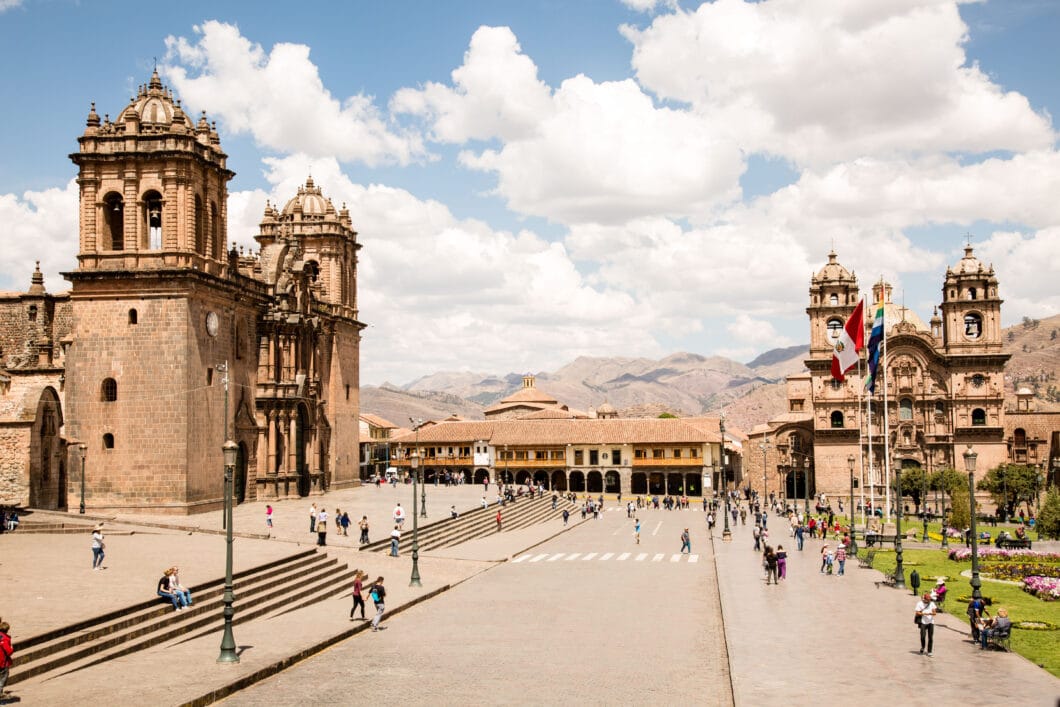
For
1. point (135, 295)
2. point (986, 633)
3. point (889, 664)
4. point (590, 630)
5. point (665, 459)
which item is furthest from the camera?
point (665, 459)

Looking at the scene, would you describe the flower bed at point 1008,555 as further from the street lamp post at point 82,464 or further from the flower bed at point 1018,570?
the street lamp post at point 82,464

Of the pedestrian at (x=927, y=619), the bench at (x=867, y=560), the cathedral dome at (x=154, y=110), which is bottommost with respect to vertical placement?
the bench at (x=867, y=560)

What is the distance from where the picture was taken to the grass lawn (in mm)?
22281

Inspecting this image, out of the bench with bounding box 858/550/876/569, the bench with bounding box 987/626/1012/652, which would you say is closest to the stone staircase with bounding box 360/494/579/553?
the bench with bounding box 858/550/876/569

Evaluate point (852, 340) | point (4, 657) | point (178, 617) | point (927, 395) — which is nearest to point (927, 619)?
point (178, 617)

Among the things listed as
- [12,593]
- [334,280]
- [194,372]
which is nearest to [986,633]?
[12,593]

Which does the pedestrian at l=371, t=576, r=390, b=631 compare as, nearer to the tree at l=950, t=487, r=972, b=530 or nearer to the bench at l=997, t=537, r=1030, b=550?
the bench at l=997, t=537, r=1030, b=550

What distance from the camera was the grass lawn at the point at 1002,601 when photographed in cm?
2228

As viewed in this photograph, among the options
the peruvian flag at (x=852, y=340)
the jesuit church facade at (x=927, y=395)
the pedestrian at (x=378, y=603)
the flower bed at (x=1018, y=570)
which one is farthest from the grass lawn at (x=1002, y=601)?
the jesuit church facade at (x=927, y=395)

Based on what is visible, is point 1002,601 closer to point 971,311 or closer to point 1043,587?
point 1043,587

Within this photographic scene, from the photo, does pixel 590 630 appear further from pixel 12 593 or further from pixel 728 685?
pixel 12 593

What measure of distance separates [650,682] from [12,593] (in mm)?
14198

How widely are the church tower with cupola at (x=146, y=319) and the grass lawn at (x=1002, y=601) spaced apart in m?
26.3

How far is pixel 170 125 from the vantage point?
141 ft
